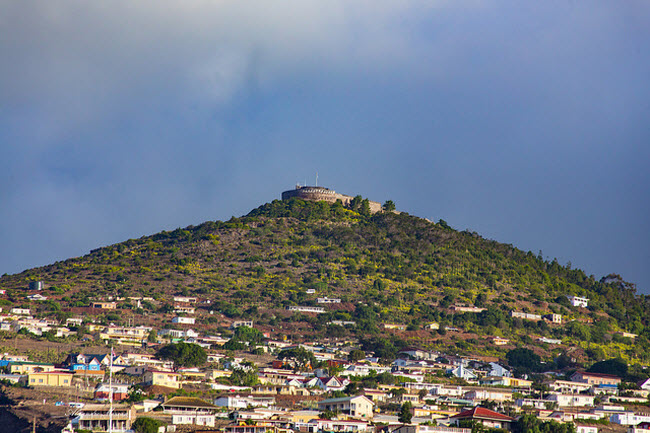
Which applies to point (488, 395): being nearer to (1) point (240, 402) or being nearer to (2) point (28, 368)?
(1) point (240, 402)

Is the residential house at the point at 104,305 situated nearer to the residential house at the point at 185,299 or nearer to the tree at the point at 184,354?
the residential house at the point at 185,299

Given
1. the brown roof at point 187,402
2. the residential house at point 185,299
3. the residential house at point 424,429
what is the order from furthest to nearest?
the residential house at point 185,299
the brown roof at point 187,402
the residential house at point 424,429

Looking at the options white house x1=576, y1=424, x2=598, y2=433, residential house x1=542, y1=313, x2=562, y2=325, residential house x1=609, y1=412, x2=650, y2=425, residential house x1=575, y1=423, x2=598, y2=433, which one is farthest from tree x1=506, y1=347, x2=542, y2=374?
white house x1=576, y1=424, x2=598, y2=433

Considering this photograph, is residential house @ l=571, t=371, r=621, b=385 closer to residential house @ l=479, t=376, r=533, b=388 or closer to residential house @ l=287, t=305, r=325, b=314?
residential house @ l=479, t=376, r=533, b=388

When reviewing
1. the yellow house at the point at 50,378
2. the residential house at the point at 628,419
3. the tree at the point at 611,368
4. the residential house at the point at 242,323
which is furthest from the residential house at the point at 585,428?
the residential house at the point at 242,323

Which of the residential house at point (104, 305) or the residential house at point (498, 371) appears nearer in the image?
the residential house at point (498, 371)

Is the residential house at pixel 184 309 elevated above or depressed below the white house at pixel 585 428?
above
